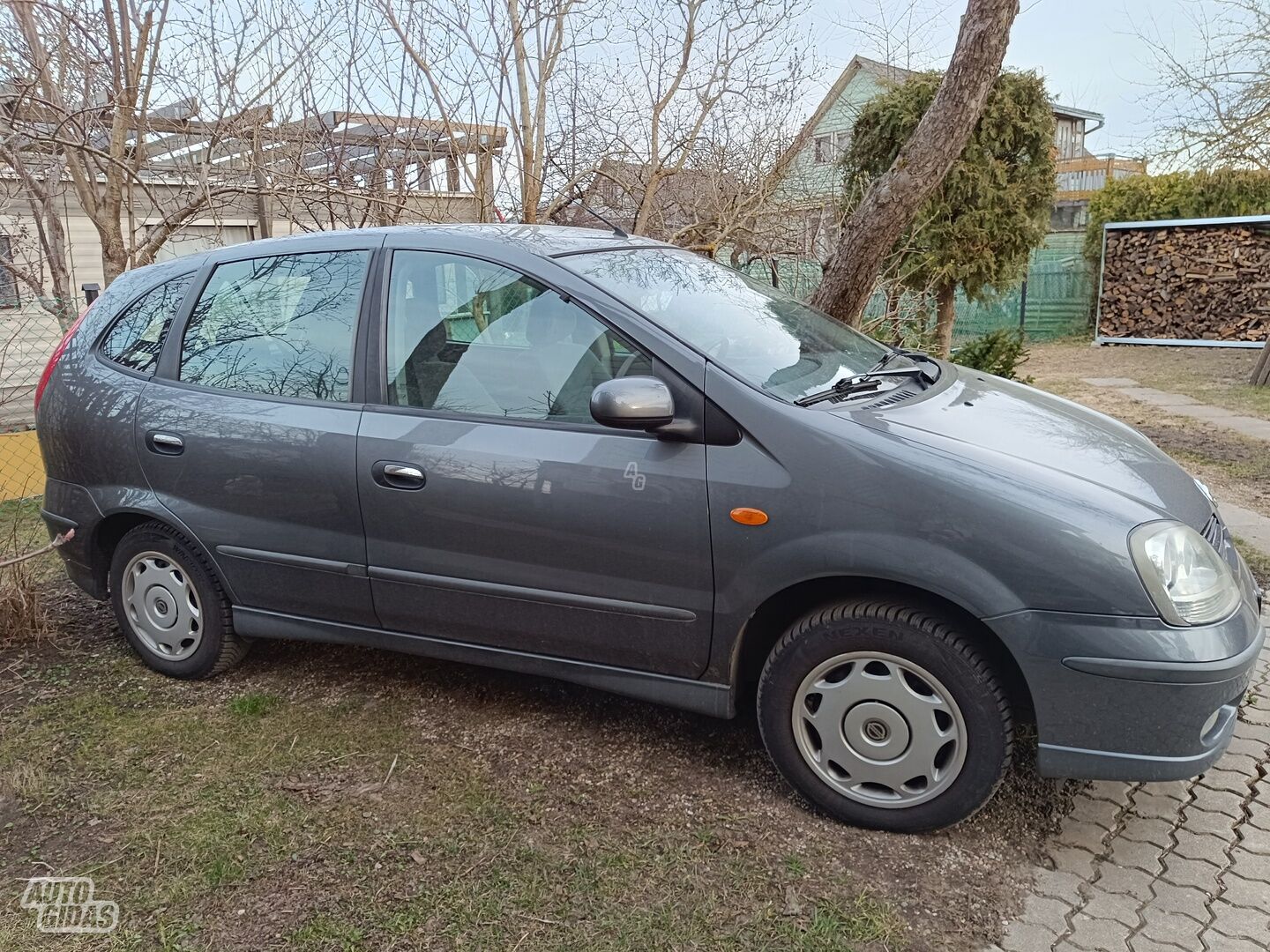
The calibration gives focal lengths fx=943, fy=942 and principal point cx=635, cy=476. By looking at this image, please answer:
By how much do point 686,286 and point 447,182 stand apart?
15.7ft

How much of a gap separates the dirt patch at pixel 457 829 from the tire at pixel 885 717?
0.41 ft

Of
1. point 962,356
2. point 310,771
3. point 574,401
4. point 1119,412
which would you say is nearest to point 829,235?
point 962,356

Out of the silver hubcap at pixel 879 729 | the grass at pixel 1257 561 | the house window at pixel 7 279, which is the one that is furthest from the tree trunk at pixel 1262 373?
the house window at pixel 7 279

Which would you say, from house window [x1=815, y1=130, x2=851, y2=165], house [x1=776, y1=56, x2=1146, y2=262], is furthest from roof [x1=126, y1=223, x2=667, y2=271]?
house window [x1=815, y1=130, x2=851, y2=165]

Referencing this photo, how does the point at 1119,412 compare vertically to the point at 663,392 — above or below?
below

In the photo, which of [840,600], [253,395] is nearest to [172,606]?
[253,395]

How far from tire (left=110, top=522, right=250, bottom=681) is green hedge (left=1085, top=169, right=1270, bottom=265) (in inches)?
653

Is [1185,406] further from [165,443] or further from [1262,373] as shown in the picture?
[165,443]

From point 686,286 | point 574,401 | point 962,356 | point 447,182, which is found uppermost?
point 447,182

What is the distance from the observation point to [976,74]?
5371 mm

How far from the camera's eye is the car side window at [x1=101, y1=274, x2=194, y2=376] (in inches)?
151

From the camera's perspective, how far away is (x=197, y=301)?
379 centimetres

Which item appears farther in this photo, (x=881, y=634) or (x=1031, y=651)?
(x=881, y=634)

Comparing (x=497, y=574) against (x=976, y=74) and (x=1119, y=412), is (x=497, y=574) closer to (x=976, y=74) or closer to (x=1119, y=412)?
(x=976, y=74)
